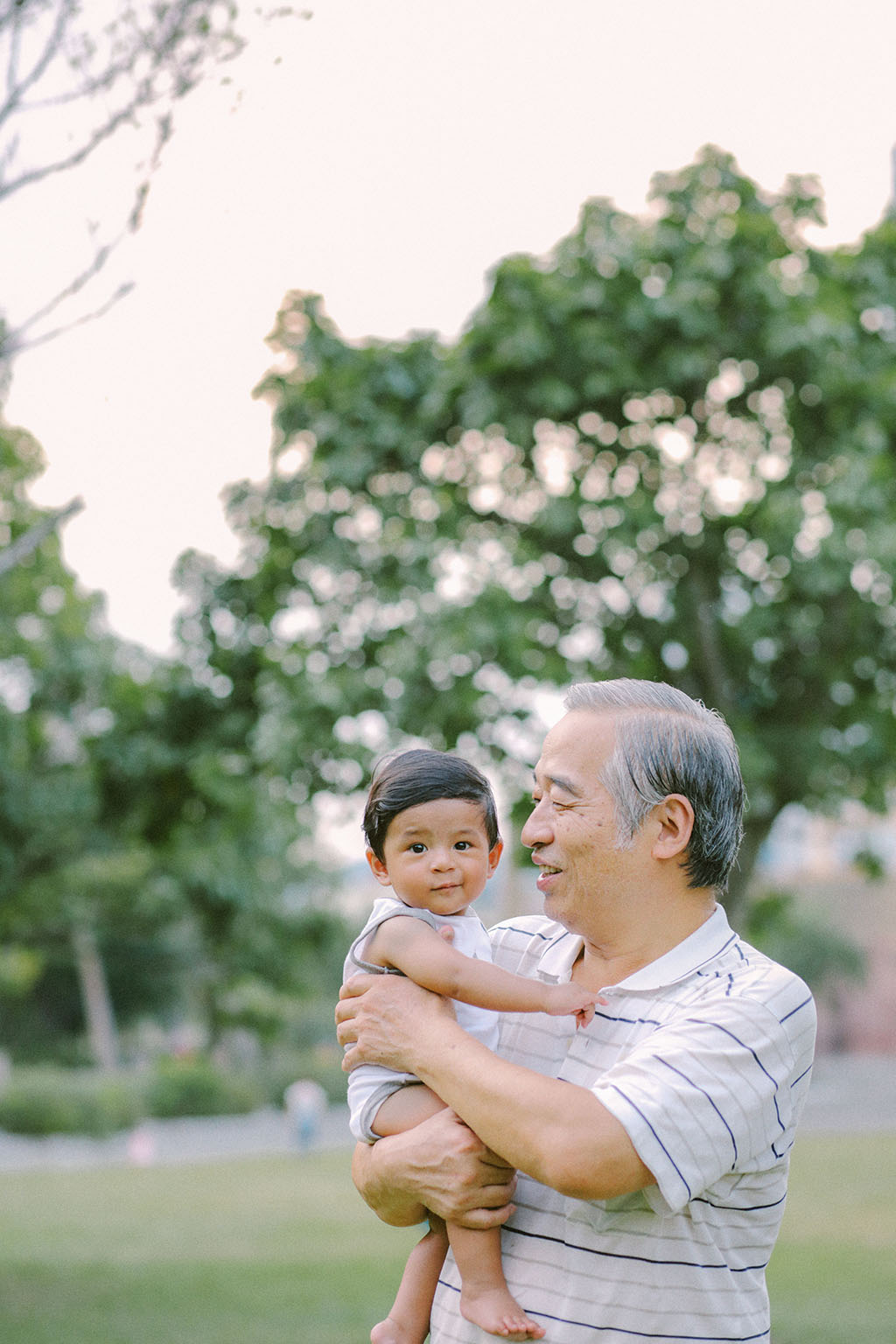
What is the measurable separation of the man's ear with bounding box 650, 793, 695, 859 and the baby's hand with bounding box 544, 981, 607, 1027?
222 millimetres

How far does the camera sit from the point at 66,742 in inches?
582

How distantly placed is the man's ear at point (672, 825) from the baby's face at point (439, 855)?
36 cm

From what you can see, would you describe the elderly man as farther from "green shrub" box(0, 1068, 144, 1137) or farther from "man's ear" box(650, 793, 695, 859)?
"green shrub" box(0, 1068, 144, 1137)

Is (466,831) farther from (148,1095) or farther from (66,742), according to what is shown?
(148,1095)

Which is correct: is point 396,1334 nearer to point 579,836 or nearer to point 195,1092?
point 579,836

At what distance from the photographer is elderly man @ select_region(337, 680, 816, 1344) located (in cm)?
190

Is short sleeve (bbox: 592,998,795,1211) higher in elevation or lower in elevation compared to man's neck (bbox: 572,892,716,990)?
lower

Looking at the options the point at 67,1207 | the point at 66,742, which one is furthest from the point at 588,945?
the point at 67,1207

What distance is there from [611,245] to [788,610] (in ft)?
8.75

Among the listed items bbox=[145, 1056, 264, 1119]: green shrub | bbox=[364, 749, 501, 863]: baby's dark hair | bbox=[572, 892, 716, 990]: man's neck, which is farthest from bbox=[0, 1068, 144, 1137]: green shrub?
bbox=[572, 892, 716, 990]: man's neck

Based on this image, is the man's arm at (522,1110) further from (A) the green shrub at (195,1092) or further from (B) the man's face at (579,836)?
(A) the green shrub at (195,1092)

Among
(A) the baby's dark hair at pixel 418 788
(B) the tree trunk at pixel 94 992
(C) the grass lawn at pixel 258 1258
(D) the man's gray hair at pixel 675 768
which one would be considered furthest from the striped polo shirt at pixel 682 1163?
(B) the tree trunk at pixel 94 992

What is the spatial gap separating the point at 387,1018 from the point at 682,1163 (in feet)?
1.72

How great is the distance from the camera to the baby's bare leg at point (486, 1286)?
81.6 inches
